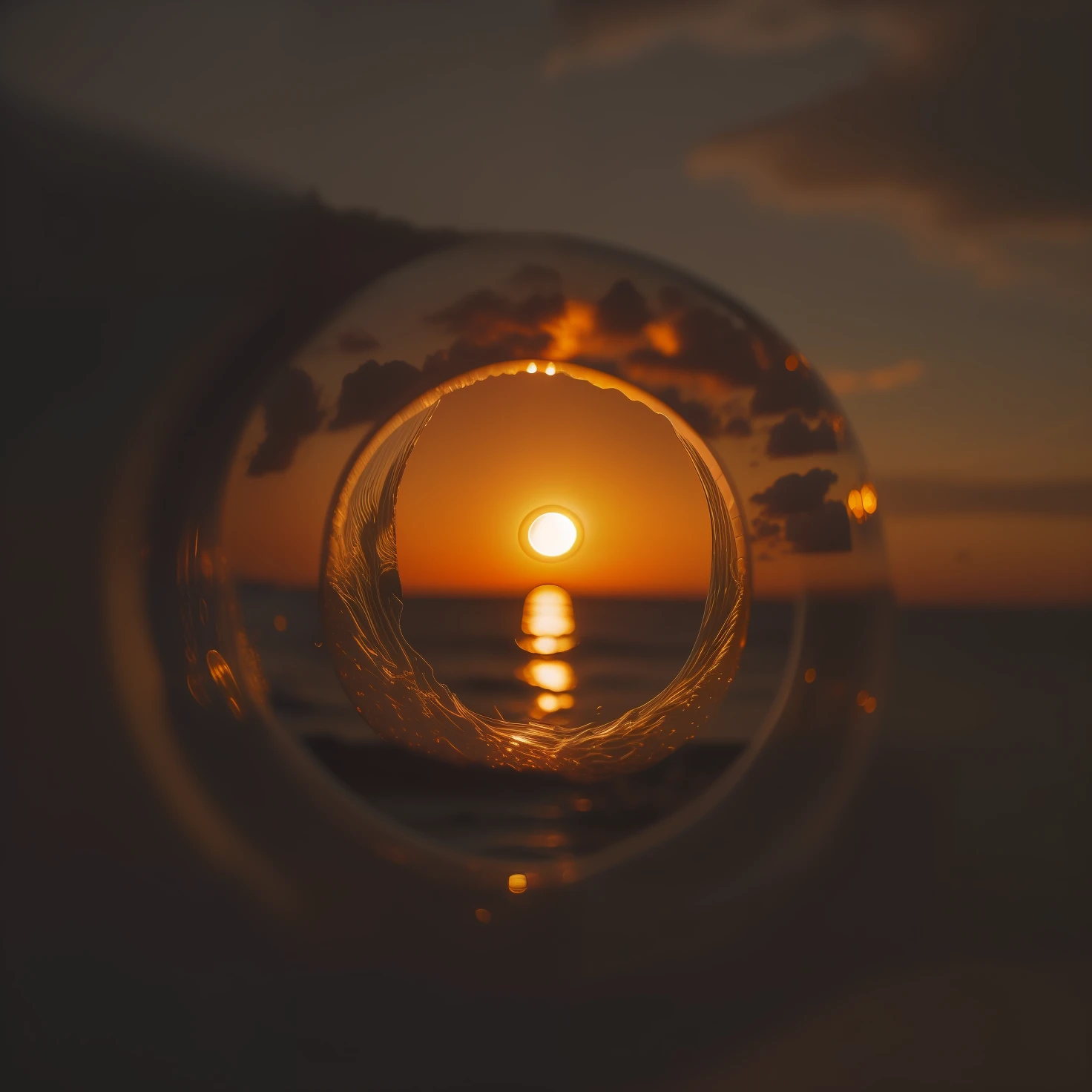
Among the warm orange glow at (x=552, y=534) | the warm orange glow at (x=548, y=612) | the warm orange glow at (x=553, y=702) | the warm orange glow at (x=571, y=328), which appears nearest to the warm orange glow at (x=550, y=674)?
the warm orange glow at (x=553, y=702)

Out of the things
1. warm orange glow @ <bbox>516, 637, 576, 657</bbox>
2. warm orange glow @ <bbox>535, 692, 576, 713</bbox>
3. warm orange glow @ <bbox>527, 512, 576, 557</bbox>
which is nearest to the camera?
warm orange glow @ <bbox>535, 692, 576, 713</bbox>

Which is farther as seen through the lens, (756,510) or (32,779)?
(756,510)

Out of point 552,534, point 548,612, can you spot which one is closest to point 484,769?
point 552,534

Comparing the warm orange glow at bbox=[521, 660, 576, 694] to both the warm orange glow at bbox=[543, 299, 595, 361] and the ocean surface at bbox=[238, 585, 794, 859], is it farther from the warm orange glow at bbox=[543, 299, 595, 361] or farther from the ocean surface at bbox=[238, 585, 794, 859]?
the warm orange glow at bbox=[543, 299, 595, 361]

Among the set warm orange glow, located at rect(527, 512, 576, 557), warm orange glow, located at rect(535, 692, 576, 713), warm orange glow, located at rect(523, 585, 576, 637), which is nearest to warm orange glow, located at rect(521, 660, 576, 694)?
warm orange glow, located at rect(535, 692, 576, 713)

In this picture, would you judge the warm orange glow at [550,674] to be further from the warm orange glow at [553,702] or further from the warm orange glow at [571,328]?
the warm orange glow at [571,328]

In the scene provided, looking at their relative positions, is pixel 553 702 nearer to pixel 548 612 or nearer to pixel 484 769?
pixel 484 769

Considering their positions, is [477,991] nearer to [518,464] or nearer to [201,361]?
[201,361]

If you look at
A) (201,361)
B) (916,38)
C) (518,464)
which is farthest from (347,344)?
(518,464)
